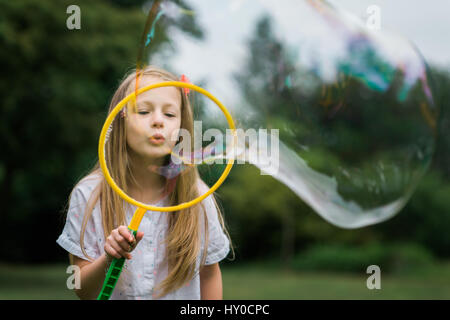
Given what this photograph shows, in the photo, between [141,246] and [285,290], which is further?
[285,290]

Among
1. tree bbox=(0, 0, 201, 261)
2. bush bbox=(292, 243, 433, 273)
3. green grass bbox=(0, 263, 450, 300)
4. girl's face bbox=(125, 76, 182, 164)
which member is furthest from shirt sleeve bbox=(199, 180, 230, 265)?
bush bbox=(292, 243, 433, 273)

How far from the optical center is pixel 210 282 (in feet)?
7.71

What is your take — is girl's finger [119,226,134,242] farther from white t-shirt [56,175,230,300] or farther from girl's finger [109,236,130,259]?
white t-shirt [56,175,230,300]

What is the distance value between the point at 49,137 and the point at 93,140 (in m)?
1.03

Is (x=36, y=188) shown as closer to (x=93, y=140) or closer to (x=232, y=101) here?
(x=93, y=140)

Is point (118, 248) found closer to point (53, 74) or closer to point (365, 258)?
point (53, 74)

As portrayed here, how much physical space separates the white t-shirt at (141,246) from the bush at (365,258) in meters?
17.2

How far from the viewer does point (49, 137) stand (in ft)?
39.5

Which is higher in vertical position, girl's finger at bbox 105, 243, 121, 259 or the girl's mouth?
the girl's mouth

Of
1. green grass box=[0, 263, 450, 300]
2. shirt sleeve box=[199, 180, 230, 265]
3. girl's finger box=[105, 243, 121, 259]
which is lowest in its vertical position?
girl's finger box=[105, 243, 121, 259]

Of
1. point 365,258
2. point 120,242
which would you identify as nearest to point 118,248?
point 120,242

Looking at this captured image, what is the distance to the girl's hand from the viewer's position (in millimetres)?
1838

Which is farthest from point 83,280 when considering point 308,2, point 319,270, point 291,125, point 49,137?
point 319,270

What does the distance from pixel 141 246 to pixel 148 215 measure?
0.44 feet
